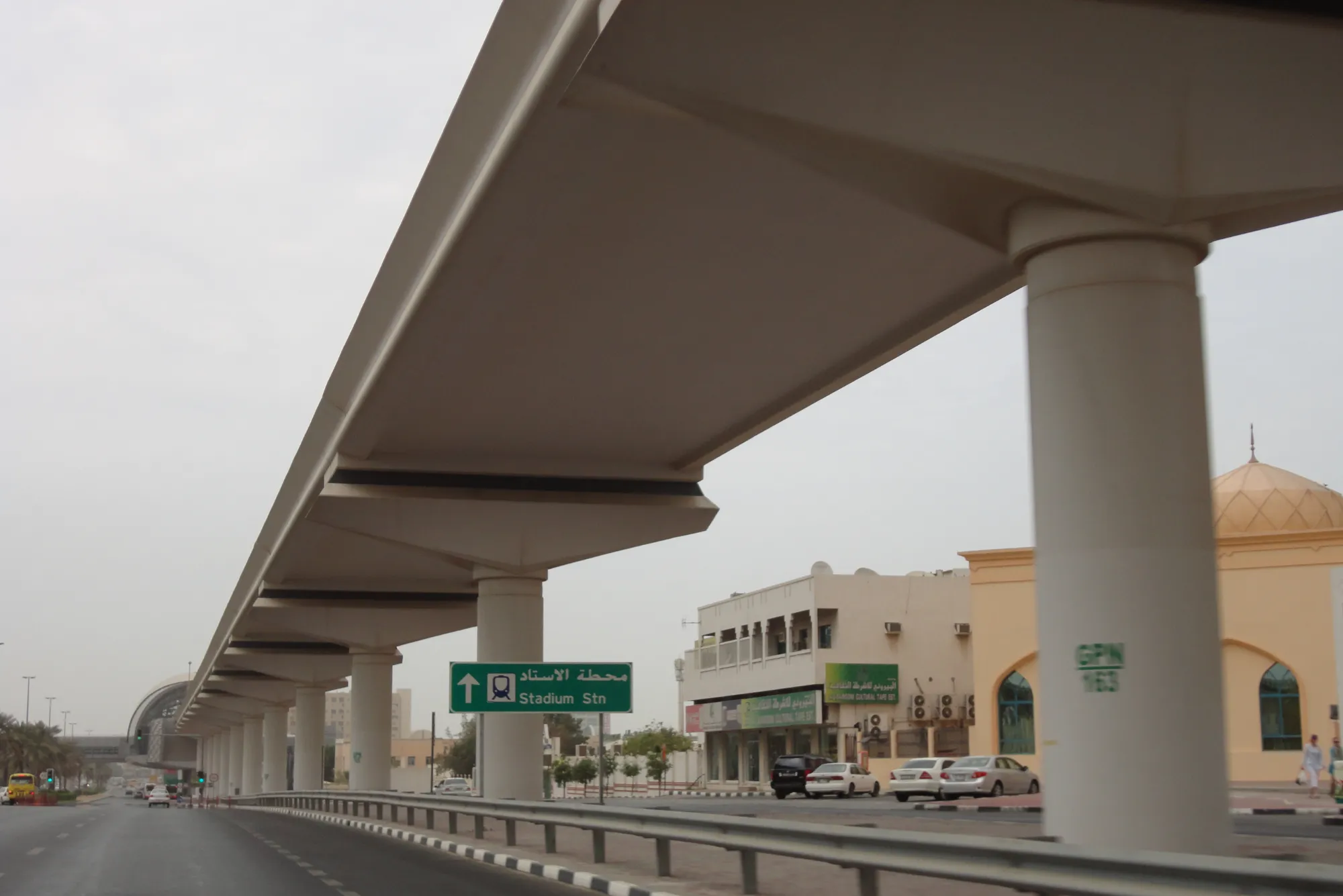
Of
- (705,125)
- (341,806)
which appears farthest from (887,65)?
(341,806)

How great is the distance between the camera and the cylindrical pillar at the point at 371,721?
159 ft

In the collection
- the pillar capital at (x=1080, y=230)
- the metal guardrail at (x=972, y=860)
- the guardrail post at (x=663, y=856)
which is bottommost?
the guardrail post at (x=663, y=856)

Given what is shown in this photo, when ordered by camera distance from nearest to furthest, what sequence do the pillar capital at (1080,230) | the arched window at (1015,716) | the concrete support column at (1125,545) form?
the concrete support column at (1125,545), the pillar capital at (1080,230), the arched window at (1015,716)

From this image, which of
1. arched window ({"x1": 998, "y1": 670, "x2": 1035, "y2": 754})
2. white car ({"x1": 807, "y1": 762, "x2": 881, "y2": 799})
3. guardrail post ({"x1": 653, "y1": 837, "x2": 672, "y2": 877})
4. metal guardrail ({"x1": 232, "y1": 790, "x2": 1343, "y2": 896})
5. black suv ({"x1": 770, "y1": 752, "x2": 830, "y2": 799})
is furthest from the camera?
black suv ({"x1": 770, "y1": 752, "x2": 830, "y2": 799})

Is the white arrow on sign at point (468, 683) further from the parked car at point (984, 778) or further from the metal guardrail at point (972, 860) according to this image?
the parked car at point (984, 778)

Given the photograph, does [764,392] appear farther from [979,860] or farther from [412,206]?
[979,860]

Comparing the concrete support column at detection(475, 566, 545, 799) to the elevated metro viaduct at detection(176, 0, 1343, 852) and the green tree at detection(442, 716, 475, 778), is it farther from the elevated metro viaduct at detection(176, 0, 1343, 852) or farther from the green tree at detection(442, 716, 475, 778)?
the green tree at detection(442, 716, 475, 778)

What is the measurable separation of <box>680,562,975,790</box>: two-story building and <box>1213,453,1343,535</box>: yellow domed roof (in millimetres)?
17493

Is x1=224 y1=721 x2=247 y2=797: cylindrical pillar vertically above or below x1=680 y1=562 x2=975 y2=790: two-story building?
below

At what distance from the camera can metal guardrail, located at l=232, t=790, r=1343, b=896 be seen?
6766mm

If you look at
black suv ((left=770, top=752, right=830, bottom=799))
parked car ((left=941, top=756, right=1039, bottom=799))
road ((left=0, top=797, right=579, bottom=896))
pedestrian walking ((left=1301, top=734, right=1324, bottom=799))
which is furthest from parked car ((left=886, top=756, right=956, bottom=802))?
road ((left=0, top=797, right=579, bottom=896))

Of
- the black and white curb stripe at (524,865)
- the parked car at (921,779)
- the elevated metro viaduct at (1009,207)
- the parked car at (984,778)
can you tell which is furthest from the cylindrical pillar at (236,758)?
the elevated metro viaduct at (1009,207)

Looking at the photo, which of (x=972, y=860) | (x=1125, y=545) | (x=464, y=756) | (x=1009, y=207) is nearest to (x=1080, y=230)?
(x=1009, y=207)

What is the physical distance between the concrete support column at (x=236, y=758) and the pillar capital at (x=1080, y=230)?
10191cm
